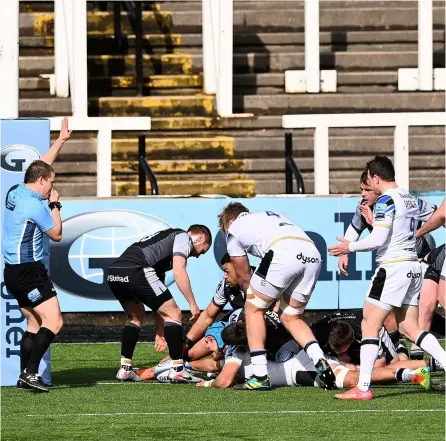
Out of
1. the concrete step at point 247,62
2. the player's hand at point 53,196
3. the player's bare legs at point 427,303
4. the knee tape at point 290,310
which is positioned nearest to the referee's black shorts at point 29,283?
the player's hand at point 53,196

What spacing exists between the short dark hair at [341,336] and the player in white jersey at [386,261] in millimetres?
816

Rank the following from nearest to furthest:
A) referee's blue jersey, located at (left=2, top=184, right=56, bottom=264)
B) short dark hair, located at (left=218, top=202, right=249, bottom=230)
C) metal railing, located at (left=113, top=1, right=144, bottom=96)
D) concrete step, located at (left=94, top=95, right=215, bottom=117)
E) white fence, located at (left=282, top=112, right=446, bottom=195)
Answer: referee's blue jersey, located at (left=2, top=184, right=56, bottom=264)
short dark hair, located at (left=218, top=202, right=249, bottom=230)
white fence, located at (left=282, top=112, right=446, bottom=195)
metal railing, located at (left=113, top=1, right=144, bottom=96)
concrete step, located at (left=94, top=95, right=215, bottom=117)

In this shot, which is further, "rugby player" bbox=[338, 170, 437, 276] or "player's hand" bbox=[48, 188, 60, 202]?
"player's hand" bbox=[48, 188, 60, 202]

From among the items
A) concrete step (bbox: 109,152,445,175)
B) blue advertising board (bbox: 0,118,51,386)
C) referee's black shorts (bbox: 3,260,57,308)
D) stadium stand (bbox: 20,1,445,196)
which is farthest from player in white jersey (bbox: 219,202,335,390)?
concrete step (bbox: 109,152,445,175)

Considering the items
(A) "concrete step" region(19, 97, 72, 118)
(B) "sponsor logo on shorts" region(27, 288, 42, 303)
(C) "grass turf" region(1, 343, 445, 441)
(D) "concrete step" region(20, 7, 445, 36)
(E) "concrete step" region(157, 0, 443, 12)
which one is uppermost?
(E) "concrete step" region(157, 0, 443, 12)

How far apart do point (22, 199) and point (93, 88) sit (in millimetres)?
13266

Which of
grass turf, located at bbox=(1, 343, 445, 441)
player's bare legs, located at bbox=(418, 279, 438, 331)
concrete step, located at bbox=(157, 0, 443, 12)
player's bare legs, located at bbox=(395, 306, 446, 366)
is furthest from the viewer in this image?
concrete step, located at bbox=(157, 0, 443, 12)

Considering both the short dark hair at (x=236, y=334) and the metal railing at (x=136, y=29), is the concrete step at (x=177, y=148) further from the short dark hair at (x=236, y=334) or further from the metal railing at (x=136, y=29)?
the short dark hair at (x=236, y=334)

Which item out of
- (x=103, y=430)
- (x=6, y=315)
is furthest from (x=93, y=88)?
(x=103, y=430)

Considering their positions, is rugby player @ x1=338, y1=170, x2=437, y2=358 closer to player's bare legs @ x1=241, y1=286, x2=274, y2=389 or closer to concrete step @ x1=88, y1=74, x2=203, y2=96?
player's bare legs @ x1=241, y1=286, x2=274, y2=389

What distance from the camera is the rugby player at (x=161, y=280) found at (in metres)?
12.5

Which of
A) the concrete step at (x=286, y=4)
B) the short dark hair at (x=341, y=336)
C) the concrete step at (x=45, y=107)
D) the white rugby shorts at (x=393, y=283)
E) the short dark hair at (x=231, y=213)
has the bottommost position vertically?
the short dark hair at (x=341, y=336)

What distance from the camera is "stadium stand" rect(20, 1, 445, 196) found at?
2366cm

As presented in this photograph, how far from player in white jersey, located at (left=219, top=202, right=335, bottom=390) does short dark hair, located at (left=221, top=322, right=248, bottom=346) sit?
29 cm
